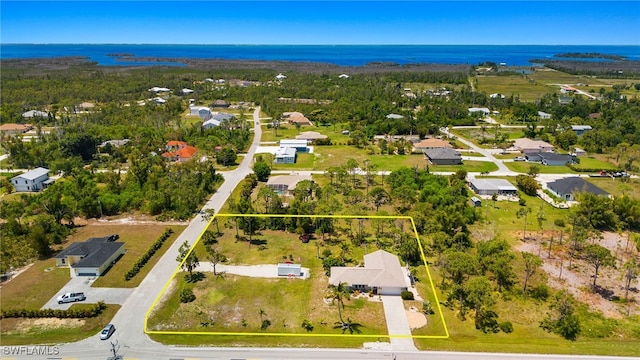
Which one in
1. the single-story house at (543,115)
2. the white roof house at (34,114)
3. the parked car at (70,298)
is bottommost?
the parked car at (70,298)

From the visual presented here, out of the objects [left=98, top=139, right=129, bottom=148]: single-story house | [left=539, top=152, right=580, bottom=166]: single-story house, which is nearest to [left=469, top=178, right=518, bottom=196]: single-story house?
[left=539, top=152, right=580, bottom=166]: single-story house

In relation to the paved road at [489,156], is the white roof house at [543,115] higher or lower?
higher

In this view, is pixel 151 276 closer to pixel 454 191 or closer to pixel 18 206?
pixel 18 206

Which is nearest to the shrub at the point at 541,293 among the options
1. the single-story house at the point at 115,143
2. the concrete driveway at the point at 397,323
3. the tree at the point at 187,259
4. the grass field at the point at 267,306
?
the grass field at the point at 267,306

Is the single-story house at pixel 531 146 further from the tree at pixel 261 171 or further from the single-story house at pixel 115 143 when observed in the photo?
the single-story house at pixel 115 143

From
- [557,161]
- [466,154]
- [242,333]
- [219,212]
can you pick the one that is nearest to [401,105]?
[466,154]

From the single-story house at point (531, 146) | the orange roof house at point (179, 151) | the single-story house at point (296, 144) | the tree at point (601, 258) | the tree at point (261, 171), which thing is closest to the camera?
the tree at point (601, 258)

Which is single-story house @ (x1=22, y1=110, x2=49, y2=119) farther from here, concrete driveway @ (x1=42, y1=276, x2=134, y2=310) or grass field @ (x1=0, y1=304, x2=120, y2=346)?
grass field @ (x1=0, y1=304, x2=120, y2=346)
